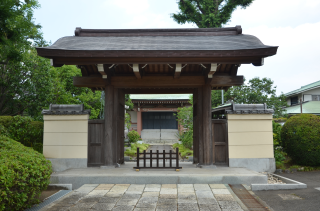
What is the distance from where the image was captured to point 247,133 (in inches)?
286

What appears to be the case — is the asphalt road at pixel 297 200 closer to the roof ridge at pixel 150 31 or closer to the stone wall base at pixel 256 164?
the stone wall base at pixel 256 164

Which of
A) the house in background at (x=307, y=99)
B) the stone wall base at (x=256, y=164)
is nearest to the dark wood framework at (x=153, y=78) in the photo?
the stone wall base at (x=256, y=164)

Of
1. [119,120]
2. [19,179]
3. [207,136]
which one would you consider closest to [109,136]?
[119,120]

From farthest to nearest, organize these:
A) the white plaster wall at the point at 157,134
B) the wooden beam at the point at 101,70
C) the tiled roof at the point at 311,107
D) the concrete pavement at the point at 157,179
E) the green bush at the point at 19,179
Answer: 1. the tiled roof at the point at 311,107
2. the white plaster wall at the point at 157,134
3. the wooden beam at the point at 101,70
4. the concrete pavement at the point at 157,179
5. the green bush at the point at 19,179

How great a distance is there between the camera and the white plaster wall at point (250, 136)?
23.7ft

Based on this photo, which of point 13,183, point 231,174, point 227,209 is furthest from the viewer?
point 231,174

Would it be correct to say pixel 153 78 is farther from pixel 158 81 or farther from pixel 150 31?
pixel 150 31

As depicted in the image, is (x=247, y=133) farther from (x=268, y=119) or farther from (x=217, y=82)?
(x=217, y=82)

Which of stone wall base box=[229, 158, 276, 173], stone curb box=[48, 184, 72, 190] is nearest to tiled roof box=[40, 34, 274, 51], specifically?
stone wall base box=[229, 158, 276, 173]

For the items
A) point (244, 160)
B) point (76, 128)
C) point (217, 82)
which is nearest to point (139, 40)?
point (217, 82)

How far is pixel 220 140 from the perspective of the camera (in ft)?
24.3

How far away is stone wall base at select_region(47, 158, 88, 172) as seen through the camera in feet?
23.2

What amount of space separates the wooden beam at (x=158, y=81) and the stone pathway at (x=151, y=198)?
124 inches

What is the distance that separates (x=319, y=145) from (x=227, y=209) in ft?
18.9
